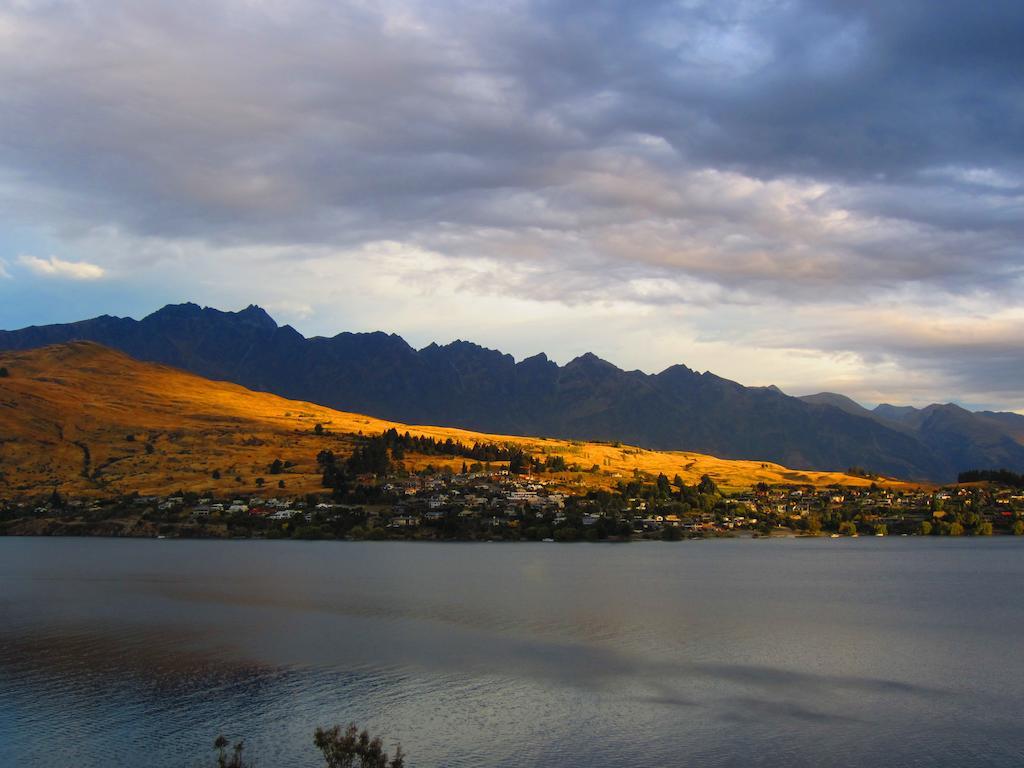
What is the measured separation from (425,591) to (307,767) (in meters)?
59.6

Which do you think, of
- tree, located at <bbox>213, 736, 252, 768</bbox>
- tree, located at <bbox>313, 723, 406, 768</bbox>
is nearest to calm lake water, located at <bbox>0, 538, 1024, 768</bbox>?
tree, located at <bbox>213, 736, 252, 768</bbox>

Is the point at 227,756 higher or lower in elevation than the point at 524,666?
lower

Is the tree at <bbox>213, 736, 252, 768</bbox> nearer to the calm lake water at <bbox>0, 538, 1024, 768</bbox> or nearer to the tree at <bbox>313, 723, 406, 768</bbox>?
the calm lake water at <bbox>0, 538, 1024, 768</bbox>

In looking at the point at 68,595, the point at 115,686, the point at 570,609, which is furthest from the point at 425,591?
the point at 115,686

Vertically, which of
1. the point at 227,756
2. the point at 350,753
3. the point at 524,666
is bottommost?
the point at 227,756

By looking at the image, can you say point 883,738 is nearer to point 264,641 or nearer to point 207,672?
point 207,672

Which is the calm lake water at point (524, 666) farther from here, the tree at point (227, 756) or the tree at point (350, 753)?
the tree at point (350, 753)

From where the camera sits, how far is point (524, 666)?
59.0 m

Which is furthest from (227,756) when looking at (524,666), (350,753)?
(524,666)

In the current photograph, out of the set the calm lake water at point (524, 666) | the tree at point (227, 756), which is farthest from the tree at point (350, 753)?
the calm lake water at point (524, 666)

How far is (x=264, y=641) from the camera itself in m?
68.9

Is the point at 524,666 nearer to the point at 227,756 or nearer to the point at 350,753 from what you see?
the point at 227,756

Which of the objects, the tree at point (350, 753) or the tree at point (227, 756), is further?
the tree at point (227, 756)

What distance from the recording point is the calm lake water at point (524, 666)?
139 feet
